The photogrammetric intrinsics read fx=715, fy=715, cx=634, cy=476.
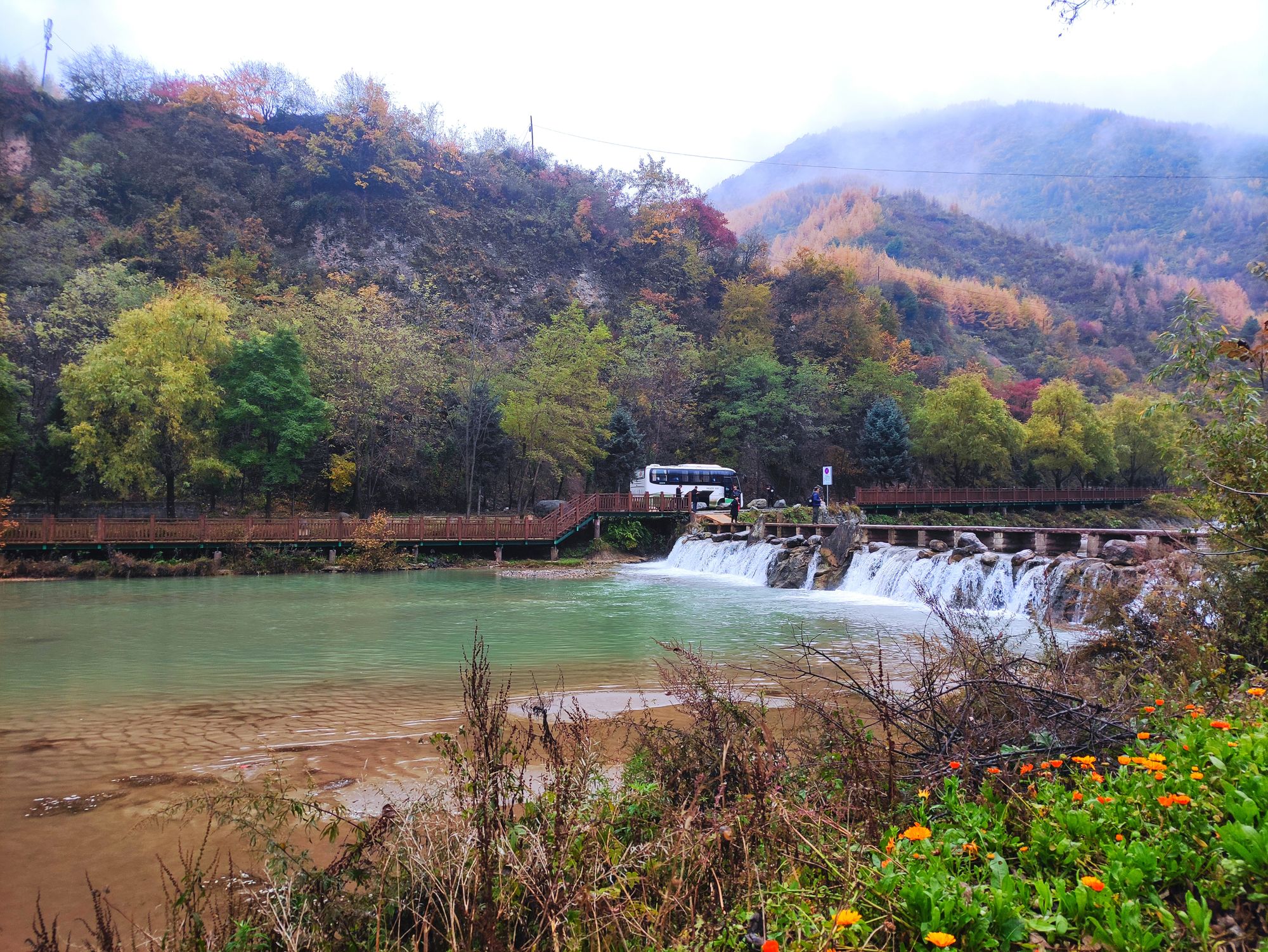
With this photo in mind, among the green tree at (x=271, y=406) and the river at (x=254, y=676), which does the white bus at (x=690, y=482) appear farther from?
the green tree at (x=271, y=406)

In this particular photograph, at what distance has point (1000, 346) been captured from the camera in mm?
80812

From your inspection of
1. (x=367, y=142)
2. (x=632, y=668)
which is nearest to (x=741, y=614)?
(x=632, y=668)

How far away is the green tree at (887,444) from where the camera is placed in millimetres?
46719

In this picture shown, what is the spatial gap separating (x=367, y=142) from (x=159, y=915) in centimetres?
6222

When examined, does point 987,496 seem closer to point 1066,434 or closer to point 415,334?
point 1066,434

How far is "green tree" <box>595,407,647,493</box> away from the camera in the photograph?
4050 centimetres

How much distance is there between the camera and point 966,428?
4594 centimetres

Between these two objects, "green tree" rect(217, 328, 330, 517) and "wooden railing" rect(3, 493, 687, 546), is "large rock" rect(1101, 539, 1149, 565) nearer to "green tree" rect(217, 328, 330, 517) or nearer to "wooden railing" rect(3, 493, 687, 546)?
"wooden railing" rect(3, 493, 687, 546)

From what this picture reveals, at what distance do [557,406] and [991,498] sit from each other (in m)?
29.3

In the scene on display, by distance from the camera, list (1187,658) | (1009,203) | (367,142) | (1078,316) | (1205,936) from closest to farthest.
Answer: (1205,936), (1187,658), (367,142), (1078,316), (1009,203)

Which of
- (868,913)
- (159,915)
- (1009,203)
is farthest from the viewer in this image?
(1009,203)

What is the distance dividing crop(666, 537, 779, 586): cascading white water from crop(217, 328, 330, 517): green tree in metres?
16.5

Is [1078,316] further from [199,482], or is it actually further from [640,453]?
[199,482]

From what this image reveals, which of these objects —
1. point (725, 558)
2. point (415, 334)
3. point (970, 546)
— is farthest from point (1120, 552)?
point (415, 334)
